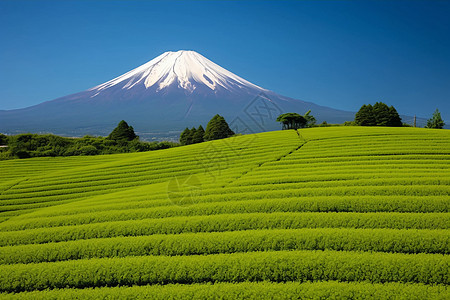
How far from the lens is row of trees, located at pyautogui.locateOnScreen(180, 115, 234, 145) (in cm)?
3956

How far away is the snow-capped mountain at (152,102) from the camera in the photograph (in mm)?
96969

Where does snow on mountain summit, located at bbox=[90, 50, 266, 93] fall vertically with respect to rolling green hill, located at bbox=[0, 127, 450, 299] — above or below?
above

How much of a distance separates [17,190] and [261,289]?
12910 millimetres

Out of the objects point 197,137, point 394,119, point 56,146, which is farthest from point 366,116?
point 56,146

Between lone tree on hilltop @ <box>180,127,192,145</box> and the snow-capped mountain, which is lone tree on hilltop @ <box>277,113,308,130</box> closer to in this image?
A: lone tree on hilltop @ <box>180,127,192,145</box>

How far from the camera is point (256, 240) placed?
4.77 metres

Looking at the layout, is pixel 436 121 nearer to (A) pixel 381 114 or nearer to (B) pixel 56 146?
(A) pixel 381 114

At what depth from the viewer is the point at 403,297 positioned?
3.39 metres

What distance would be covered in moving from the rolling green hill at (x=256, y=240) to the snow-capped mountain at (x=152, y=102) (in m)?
69.3

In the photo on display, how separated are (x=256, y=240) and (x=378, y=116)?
43.7 m

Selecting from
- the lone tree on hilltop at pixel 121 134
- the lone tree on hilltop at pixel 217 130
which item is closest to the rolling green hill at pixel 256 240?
the lone tree on hilltop at pixel 121 134

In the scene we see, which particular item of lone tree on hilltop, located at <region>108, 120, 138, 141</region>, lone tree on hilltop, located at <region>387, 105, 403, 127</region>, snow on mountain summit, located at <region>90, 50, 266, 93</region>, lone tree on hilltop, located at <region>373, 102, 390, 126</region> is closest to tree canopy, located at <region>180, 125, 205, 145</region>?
lone tree on hilltop, located at <region>108, 120, 138, 141</region>

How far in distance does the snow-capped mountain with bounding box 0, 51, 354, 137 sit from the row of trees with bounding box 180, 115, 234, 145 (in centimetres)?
Result: 3537

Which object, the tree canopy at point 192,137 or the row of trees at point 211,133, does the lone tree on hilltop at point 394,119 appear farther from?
the tree canopy at point 192,137
